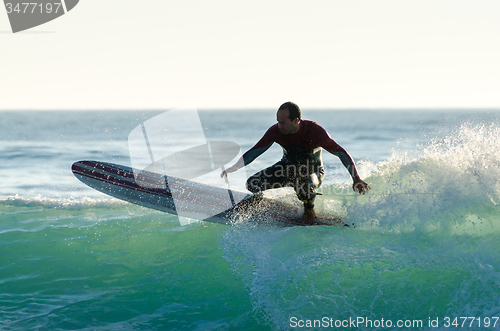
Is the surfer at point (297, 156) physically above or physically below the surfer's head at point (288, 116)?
below

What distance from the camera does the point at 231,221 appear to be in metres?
5.44

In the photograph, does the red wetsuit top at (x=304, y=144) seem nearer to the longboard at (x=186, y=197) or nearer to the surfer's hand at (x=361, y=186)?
the surfer's hand at (x=361, y=186)

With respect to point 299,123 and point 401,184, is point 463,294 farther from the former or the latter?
point 299,123

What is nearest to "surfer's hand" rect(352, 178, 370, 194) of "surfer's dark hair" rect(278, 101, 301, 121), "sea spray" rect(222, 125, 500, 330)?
"sea spray" rect(222, 125, 500, 330)

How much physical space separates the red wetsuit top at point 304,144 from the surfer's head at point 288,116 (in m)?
0.20

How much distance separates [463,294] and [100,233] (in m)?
5.41

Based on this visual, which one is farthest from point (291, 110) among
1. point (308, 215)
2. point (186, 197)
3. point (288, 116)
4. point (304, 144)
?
point (186, 197)

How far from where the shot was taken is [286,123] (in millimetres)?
4668

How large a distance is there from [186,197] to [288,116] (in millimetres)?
2305

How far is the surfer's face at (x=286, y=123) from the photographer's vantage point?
4595mm

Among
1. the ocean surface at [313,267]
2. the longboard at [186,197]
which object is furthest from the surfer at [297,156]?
the ocean surface at [313,267]

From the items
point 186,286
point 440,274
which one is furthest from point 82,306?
point 440,274

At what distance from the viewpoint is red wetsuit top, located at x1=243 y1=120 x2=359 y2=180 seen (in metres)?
4.77

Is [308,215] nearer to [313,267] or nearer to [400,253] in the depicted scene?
[313,267]
